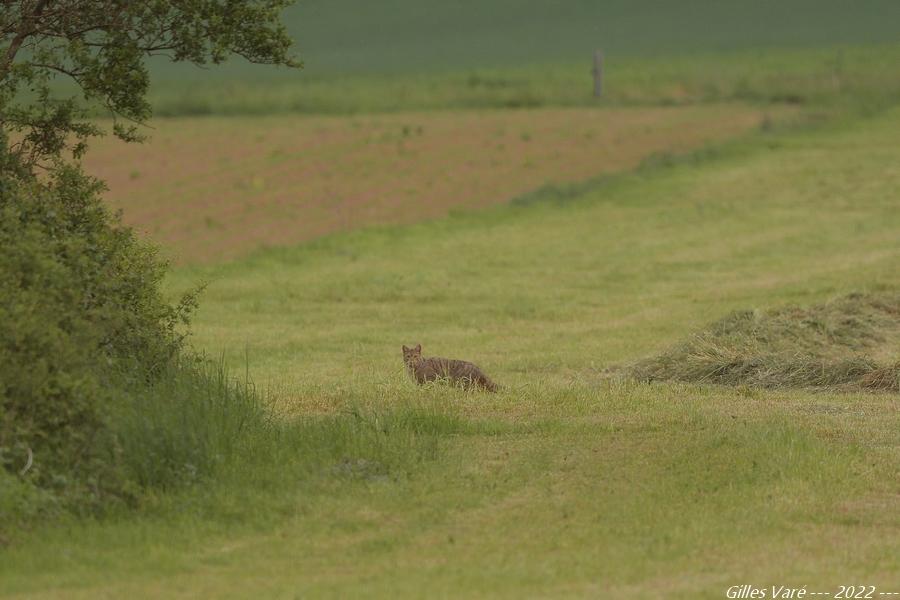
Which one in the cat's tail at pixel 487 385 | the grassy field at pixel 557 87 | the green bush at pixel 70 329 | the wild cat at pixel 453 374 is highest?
the grassy field at pixel 557 87

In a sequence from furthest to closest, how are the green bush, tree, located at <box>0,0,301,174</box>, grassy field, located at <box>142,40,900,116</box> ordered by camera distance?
grassy field, located at <box>142,40,900,116</box>, tree, located at <box>0,0,301,174</box>, the green bush

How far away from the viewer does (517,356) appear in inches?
672

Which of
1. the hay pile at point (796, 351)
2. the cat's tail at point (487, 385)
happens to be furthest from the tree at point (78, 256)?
the hay pile at point (796, 351)

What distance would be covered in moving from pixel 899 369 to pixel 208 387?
6.96 metres

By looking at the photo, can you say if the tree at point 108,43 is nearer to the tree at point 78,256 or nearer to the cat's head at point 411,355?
the tree at point 78,256

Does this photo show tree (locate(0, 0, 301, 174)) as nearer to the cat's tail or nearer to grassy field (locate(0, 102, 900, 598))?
grassy field (locate(0, 102, 900, 598))

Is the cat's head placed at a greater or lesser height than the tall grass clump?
lesser

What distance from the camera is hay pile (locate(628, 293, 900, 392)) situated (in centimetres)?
1394

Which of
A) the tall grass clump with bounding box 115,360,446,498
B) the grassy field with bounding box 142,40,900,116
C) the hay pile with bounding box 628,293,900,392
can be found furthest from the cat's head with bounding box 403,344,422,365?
the grassy field with bounding box 142,40,900,116

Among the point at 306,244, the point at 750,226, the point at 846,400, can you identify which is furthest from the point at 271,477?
the point at 750,226

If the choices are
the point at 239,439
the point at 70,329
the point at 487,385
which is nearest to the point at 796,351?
the point at 487,385

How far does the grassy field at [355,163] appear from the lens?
3275 centimetres

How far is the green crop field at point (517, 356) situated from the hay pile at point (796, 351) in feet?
0.14

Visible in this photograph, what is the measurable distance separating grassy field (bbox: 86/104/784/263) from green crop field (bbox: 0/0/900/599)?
0.19 meters
